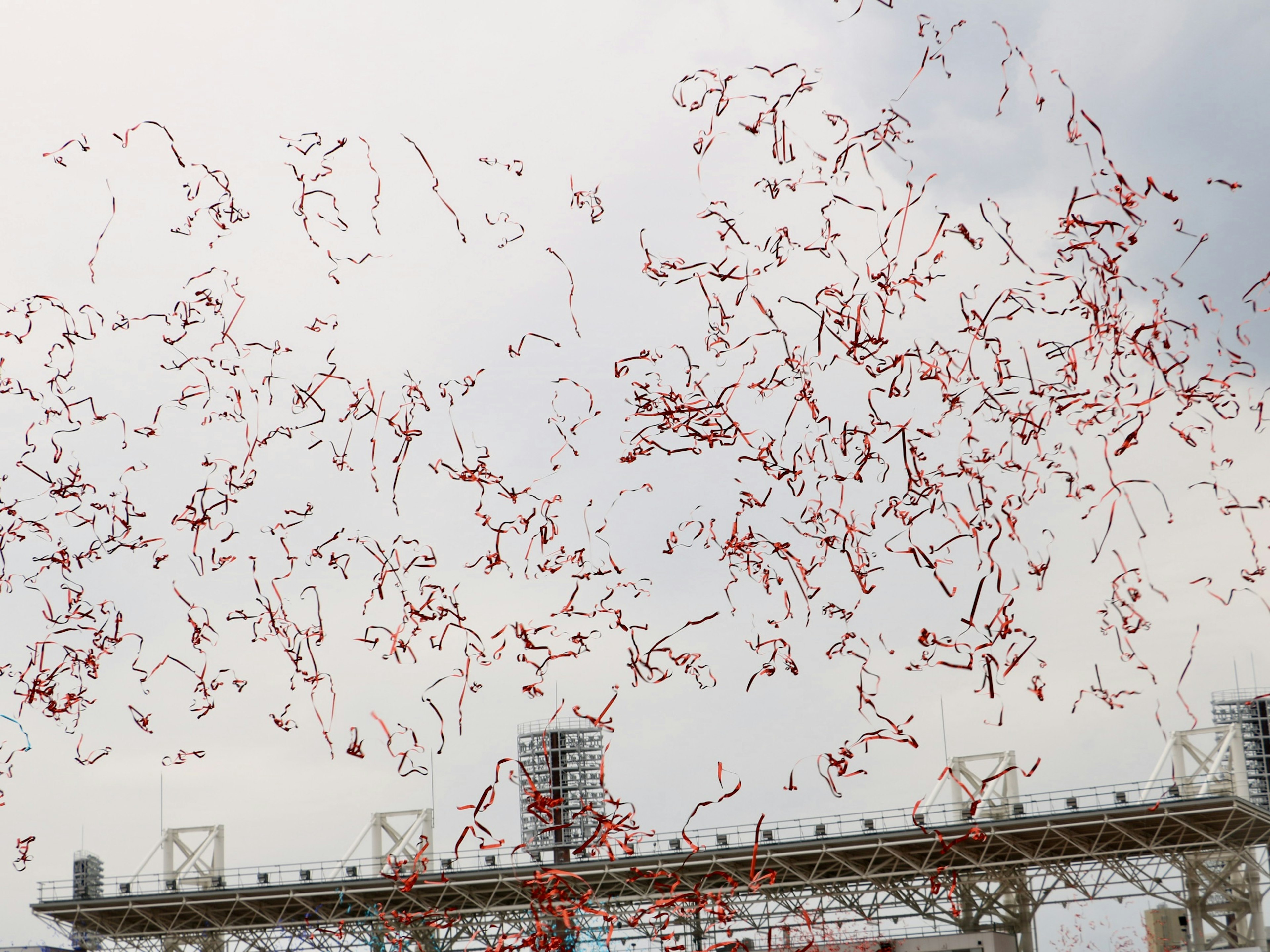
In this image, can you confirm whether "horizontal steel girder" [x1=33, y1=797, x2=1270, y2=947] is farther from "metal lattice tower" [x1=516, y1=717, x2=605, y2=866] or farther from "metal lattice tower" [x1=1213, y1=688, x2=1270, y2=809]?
"metal lattice tower" [x1=1213, y1=688, x2=1270, y2=809]

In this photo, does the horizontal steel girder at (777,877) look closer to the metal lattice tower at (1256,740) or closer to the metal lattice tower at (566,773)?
the metal lattice tower at (566,773)

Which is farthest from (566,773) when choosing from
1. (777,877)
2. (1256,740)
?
(1256,740)

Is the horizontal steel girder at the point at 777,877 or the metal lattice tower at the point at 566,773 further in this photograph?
the metal lattice tower at the point at 566,773

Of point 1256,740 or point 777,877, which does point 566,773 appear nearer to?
point 777,877

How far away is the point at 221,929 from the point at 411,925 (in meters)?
8.27

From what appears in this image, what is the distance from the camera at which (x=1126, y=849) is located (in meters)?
38.1

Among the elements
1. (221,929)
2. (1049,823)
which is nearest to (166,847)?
(221,929)

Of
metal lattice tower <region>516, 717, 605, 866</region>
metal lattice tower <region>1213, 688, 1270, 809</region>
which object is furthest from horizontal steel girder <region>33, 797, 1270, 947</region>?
metal lattice tower <region>1213, 688, 1270, 809</region>

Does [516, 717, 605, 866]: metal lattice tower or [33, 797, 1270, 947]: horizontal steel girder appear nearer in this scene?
[33, 797, 1270, 947]: horizontal steel girder

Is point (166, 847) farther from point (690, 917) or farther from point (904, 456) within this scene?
point (904, 456)

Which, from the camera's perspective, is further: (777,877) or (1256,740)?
(1256,740)

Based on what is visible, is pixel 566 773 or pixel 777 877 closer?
pixel 777 877

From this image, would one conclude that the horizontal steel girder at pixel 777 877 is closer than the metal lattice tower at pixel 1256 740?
Yes

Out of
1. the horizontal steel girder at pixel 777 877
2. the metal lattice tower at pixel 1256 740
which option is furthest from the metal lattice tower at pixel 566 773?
the metal lattice tower at pixel 1256 740
